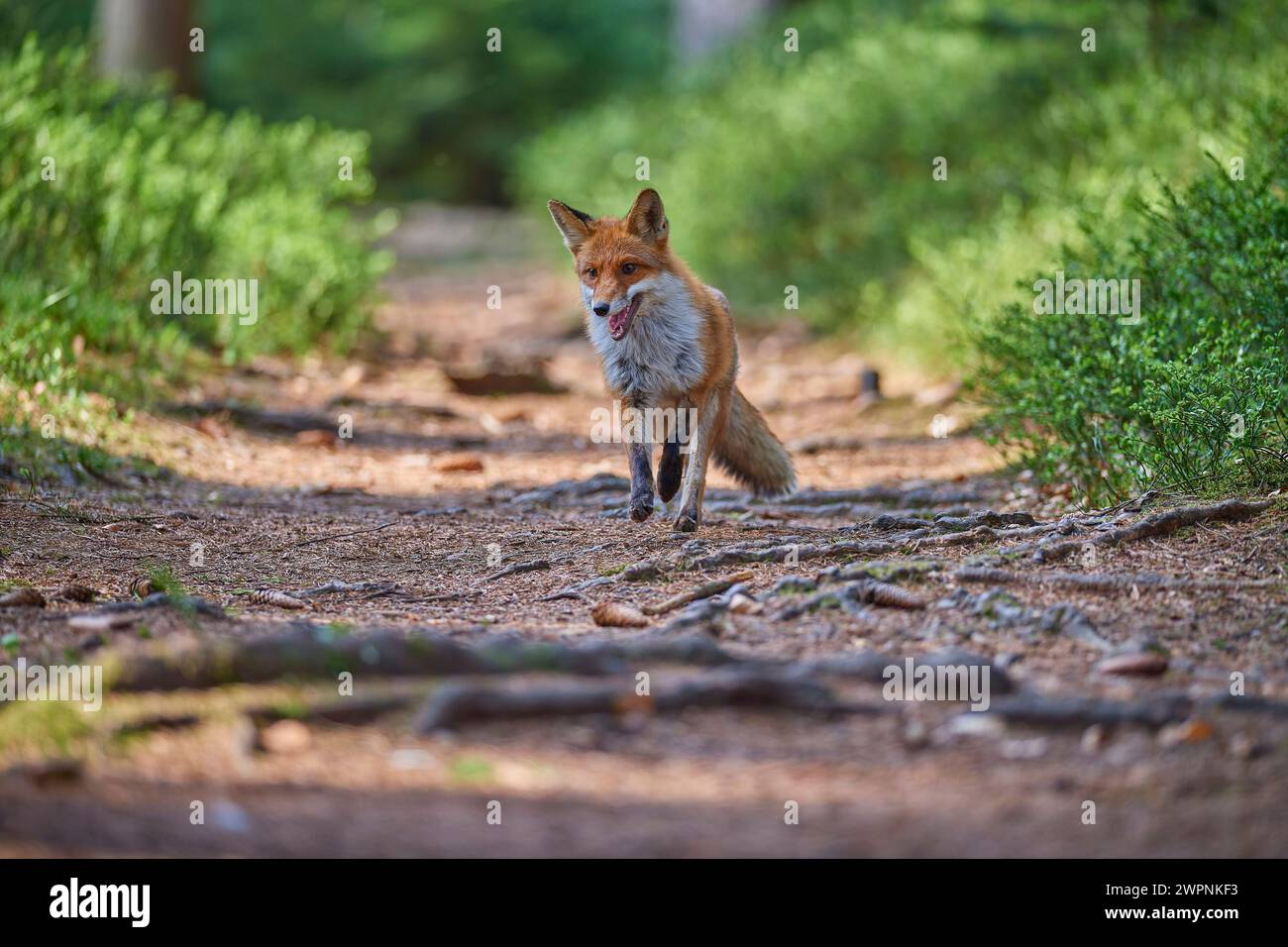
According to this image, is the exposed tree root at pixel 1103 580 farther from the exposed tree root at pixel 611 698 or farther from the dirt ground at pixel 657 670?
the exposed tree root at pixel 611 698

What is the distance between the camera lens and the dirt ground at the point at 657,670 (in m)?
3.06

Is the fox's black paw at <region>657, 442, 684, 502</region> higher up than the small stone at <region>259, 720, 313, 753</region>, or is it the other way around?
the fox's black paw at <region>657, 442, 684, 502</region>

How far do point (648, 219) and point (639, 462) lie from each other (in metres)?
1.15

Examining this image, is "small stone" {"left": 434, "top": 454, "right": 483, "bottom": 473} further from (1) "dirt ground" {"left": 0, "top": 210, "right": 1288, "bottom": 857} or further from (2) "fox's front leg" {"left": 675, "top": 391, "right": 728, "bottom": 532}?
(2) "fox's front leg" {"left": 675, "top": 391, "right": 728, "bottom": 532}

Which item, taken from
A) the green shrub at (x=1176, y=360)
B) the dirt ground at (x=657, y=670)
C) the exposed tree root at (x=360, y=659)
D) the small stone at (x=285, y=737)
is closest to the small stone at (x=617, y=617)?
the dirt ground at (x=657, y=670)

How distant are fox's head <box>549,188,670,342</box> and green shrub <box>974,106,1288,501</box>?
1.77 meters

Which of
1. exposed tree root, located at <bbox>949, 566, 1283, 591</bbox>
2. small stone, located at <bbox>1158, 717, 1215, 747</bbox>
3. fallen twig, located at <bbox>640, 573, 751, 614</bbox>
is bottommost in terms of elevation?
small stone, located at <bbox>1158, 717, 1215, 747</bbox>

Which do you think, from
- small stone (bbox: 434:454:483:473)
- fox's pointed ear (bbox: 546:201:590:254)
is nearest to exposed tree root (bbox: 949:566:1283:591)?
fox's pointed ear (bbox: 546:201:590:254)

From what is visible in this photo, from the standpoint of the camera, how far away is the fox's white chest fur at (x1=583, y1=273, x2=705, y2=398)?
6.41 m

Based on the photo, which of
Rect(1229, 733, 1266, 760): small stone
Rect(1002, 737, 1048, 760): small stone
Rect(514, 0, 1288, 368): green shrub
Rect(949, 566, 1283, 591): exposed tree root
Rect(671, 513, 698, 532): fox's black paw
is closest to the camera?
Rect(1229, 733, 1266, 760): small stone

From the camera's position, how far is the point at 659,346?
645 centimetres

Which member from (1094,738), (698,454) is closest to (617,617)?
(1094,738)

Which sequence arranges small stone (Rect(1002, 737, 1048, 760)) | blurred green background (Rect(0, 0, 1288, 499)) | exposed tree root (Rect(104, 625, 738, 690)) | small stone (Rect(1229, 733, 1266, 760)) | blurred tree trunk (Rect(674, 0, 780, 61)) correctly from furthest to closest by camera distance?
blurred tree trunk (Rect(674, 0, 780, 61))
blurred green background (Rect(0, 0, 1288, 499))
exposed tree root (Rect(104, 625, 738, 690))
small stone (Rect(1002, 737, 1048, 760))
small stone (Rect(1229, 733, 1266, 760))

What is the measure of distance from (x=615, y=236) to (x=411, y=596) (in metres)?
2.19
